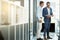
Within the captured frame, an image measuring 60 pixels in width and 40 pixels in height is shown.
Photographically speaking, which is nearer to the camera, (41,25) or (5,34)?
(5,34)

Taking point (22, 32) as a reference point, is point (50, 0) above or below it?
above

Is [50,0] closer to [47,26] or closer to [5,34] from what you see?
[47,26]

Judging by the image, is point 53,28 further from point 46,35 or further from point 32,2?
point 32,2

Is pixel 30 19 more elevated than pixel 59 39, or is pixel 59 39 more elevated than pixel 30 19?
pixel 30 19

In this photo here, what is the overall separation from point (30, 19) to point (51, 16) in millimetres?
329

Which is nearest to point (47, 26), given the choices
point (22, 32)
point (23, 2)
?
point (22, 32)

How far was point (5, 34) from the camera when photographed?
57.7 inches

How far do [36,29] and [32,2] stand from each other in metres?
0.42

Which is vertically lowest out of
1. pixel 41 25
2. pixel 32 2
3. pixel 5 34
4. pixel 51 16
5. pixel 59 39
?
pixel 59 39

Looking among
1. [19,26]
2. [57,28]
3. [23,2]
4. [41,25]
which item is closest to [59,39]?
[57,28]

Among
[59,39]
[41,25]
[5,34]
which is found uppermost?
[41,25]

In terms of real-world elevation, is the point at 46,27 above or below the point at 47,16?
below

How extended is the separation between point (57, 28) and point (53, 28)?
0.06 m

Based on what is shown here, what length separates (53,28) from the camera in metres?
1.61
